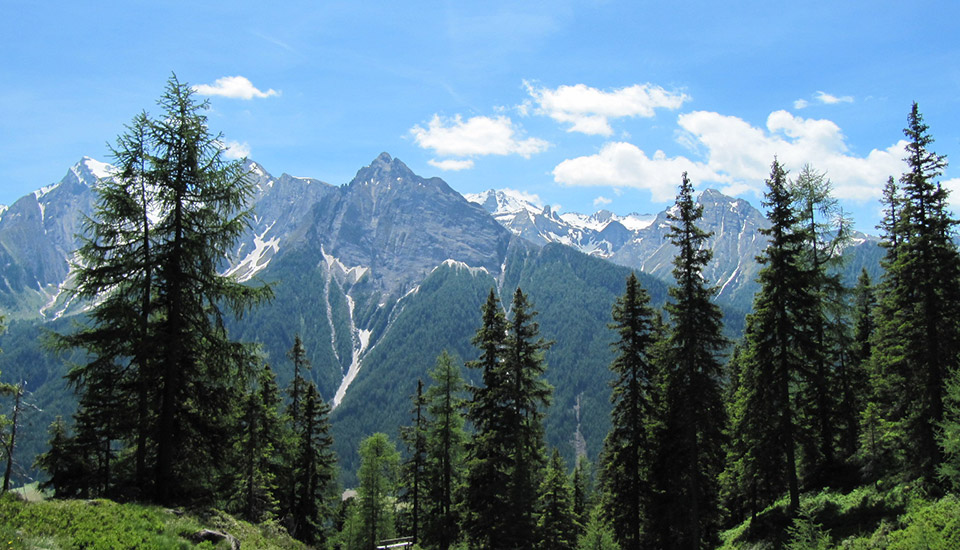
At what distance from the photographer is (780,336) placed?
2342 centimetres

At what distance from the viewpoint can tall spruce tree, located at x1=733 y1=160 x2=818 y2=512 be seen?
2328cm

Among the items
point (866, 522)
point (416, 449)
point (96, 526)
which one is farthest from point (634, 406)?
point (96, 526)

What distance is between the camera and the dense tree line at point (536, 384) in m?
16.1

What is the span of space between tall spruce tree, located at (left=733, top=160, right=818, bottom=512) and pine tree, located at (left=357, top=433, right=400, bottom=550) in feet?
101

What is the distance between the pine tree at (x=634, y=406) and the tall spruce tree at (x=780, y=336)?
166 inches

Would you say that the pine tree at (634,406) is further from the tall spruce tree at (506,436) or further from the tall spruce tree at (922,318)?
the tall spruce tree at (922,318)

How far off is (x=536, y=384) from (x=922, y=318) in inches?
633

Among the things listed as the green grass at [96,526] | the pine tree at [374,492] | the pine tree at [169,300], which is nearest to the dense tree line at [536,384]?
the pine tree at [169,300]

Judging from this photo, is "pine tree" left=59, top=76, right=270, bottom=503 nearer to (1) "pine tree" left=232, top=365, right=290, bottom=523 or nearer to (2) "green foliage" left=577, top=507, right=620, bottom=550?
(1) "pine tree" left=232, top=365, right=290, bottom=523

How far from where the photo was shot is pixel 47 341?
1559cm

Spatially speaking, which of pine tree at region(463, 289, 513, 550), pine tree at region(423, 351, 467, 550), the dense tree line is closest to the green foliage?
the dense tree line

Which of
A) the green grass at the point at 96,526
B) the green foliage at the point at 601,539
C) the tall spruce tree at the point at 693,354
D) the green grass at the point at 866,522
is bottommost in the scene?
the green foliage at the point at 601,539

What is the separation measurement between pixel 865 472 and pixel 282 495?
34896 mm

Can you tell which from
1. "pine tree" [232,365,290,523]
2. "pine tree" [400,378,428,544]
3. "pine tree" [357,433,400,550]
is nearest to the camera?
"pine tree" [232,365,290,523]
